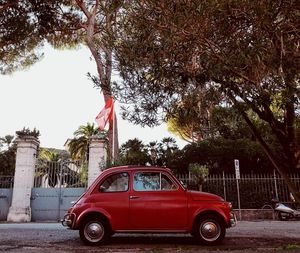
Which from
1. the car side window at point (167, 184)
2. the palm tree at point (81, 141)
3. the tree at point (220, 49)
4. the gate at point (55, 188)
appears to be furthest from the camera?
the palm tree at point (81, 141)

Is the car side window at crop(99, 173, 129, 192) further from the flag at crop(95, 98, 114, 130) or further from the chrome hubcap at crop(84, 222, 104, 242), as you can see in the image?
the flag at crop(95, 98, 114, 130)

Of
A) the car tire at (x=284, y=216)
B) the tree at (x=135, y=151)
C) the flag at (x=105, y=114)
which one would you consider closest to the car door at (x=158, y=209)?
the car tire at (x=284, y=216)

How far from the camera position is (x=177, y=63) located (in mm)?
6309

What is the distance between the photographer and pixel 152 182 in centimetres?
755

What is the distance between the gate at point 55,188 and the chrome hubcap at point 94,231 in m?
7.08

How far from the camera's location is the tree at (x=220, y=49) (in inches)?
206

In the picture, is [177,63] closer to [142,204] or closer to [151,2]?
[151,2]

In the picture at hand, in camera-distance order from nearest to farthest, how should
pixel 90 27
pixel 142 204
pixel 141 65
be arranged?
pixel 141 65
pixel 142 204
pixel 90 27

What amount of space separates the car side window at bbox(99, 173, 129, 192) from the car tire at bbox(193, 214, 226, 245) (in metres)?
1.65

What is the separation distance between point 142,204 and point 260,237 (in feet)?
9.84

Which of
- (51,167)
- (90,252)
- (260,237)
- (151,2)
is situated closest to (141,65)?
(151,2)

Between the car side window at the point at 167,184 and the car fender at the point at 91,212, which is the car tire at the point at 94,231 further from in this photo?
the car side window at the point at 167,184

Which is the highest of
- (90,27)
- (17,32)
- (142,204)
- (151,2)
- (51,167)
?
(90,27)

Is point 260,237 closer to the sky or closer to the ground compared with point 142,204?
closer to the ground
